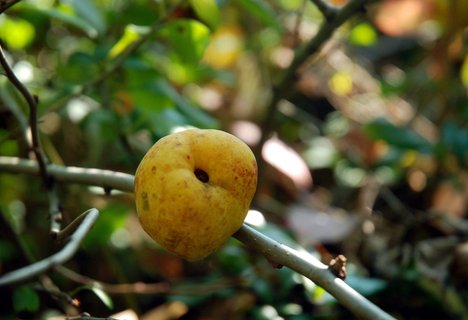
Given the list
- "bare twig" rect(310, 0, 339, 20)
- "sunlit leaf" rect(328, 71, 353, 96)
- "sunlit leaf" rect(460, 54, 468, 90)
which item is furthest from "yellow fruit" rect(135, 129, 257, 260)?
"sunlit leaf" rect(328, 71, 353, 96)

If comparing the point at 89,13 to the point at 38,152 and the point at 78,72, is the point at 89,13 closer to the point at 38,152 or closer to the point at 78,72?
the point at 78,72

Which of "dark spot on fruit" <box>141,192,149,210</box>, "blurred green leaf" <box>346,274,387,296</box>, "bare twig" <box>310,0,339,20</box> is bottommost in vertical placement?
"blurred green leaf" <box>346,274,387,296</box>

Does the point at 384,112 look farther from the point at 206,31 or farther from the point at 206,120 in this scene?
the point at 206,31

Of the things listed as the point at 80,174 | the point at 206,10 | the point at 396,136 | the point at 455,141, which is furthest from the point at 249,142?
the point at 80,174

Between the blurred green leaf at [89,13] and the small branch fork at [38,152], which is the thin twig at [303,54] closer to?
the blurred green leaf at [89,13]

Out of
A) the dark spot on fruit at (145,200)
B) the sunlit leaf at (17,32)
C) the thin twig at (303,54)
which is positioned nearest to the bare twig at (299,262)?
the dark spot on fruit at (145,200)

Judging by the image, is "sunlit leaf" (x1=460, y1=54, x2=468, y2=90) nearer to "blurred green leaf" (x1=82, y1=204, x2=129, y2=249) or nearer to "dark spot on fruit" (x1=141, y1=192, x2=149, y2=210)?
"blurred green leaf" (x1=82, y1=204, x2=129, y2=249)
